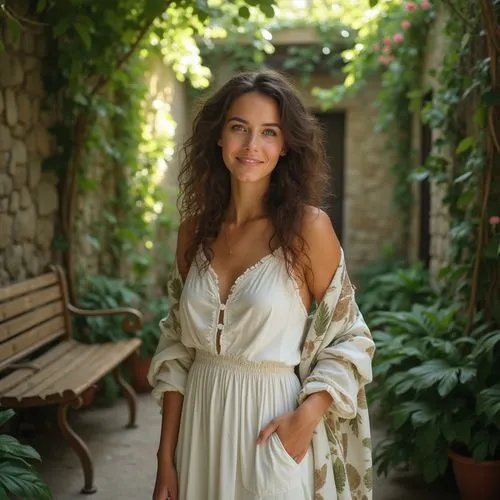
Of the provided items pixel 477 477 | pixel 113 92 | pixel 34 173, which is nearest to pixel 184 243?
pixel 477 477

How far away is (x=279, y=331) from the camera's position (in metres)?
1.80

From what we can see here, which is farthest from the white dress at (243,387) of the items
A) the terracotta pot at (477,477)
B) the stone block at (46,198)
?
the stone block at (46,198)

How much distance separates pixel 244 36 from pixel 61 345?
4338 mm

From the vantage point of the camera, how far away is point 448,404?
321cm

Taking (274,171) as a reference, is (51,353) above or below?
below

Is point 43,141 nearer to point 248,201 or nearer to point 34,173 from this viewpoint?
point 34,173

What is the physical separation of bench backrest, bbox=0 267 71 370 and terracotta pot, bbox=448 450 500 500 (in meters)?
2.15

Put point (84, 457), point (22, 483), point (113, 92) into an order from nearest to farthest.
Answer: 1. point (22, 483)
2. point (84, 457)
3. point (113, 92)

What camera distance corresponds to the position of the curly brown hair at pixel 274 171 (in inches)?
73.0

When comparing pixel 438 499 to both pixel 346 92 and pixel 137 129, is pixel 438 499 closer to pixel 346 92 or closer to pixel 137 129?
pixel 137 129

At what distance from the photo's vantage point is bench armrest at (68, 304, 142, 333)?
4.54 m

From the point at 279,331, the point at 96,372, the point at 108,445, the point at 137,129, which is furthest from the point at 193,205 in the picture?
the point at 137,129

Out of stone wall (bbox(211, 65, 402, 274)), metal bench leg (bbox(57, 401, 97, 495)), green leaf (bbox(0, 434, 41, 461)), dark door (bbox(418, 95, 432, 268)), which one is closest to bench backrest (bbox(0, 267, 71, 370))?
metal bench leg (bbox(57, 401, 97, 495))

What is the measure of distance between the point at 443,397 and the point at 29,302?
2203mm
